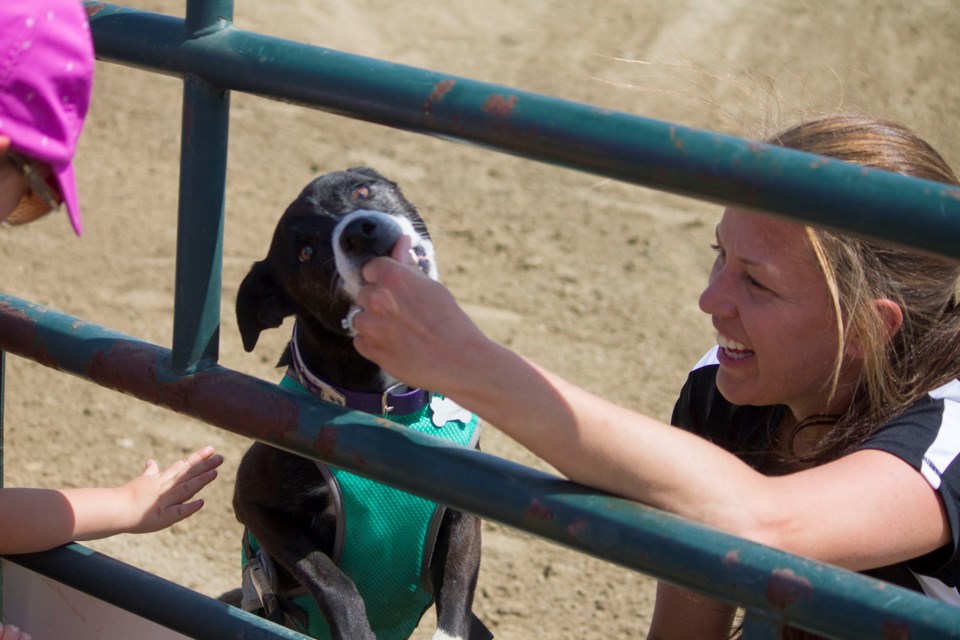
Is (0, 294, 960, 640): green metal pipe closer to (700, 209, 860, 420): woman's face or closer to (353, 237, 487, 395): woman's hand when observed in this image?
(353, 237, 487, 395): woman's hand

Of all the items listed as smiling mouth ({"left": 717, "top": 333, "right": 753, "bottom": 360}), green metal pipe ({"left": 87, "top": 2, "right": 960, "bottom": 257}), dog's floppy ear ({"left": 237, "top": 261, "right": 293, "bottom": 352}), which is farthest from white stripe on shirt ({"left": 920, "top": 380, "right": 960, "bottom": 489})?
dog's floppy ear ({"left": 237, "top": 261, "right": 293, "bottom": 352})

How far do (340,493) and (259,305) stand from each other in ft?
1.55

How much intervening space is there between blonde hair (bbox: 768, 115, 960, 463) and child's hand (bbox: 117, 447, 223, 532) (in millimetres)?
947

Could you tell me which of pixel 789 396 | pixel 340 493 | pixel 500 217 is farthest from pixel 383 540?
pixel 500 217

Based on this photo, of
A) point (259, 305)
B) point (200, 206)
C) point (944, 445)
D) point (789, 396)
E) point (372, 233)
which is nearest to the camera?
point (200, 206)

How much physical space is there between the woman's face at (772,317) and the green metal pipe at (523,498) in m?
0.62

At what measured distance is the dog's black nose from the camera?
1992 mm

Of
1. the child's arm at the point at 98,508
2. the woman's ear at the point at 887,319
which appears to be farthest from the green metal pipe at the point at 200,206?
the woman's ear at the point at 887,319

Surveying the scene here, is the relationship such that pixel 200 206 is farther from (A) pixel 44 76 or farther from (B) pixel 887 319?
(B) pixel 887 319

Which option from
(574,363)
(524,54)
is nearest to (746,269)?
(574,363)

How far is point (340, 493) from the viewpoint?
2.19m

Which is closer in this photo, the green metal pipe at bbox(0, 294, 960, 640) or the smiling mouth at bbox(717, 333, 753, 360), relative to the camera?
the green metal pipe at bbox(0, 294, 960, 640)

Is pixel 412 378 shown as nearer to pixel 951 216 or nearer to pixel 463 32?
pixel 951 216

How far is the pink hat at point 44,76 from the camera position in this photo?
4.05 feet
